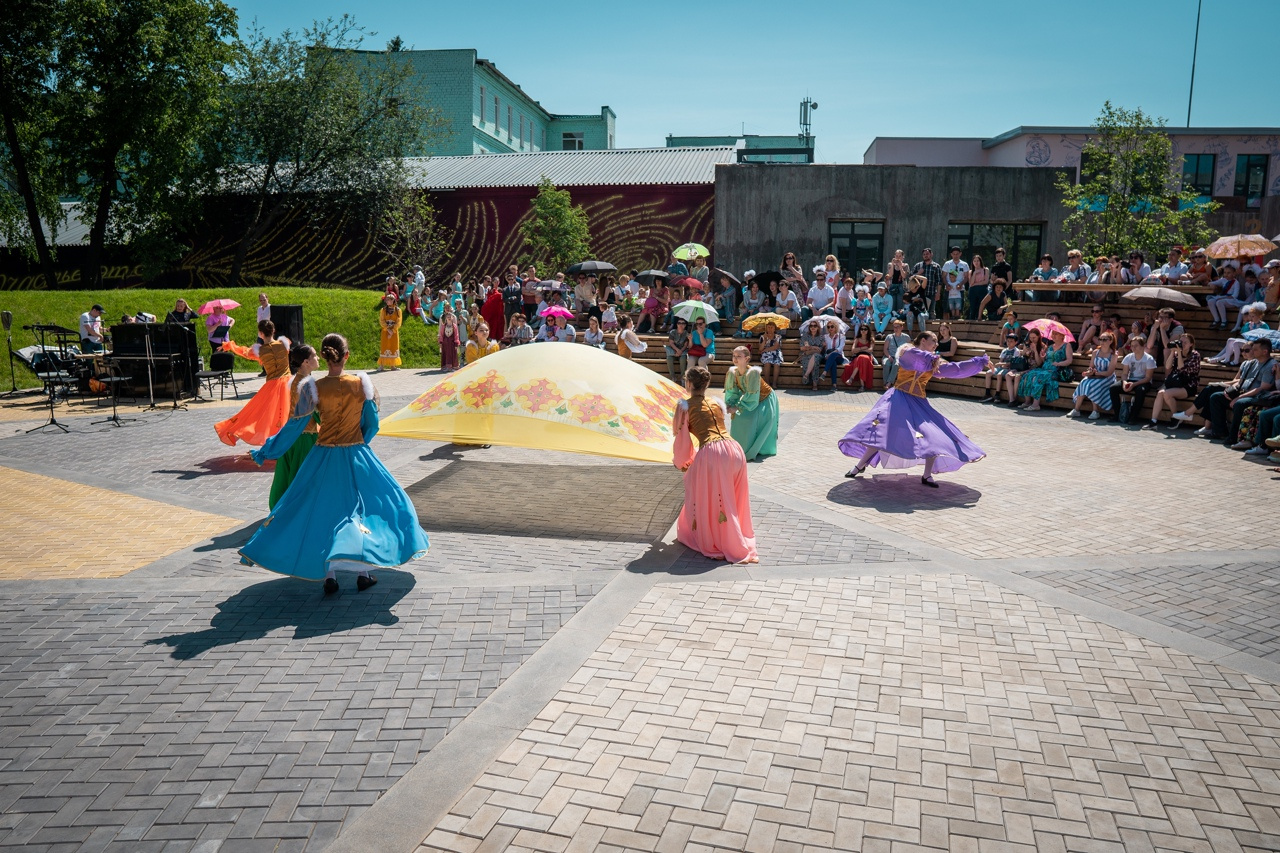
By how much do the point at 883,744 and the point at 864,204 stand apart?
81.3 ft

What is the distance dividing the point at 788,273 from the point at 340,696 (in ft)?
65.1

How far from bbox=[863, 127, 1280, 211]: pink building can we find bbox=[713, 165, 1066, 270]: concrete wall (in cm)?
503

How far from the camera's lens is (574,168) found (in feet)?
113

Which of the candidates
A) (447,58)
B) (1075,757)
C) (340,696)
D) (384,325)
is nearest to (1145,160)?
(384,325)

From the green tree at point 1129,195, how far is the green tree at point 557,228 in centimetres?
1583

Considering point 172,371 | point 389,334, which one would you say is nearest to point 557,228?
point 389,334

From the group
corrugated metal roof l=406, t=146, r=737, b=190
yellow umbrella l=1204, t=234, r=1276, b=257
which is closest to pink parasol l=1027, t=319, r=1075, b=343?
yellow umbrella l=1204, t=234, r=1276, b=257

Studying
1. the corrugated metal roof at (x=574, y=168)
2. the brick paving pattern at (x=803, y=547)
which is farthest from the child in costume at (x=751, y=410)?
the corrugated metal roof at (x=574, y=168)

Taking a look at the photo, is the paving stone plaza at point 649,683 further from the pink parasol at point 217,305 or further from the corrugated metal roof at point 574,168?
the corrugated metal roof at point 574,168

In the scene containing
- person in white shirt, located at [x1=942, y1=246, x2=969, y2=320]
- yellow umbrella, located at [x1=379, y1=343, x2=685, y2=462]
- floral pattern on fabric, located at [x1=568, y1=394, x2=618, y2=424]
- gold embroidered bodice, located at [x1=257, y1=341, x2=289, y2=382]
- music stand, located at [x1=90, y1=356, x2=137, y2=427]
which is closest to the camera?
yellow umbrella, located at [x1=379, y1=343, x2=685, y2=462]

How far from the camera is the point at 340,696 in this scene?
5.11 meters

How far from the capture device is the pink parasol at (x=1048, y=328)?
1670 centimetres

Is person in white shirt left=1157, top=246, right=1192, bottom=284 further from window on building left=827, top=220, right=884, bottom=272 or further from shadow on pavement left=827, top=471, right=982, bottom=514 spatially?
shadow on pavement left=827, top=471, right=982, bottom=514

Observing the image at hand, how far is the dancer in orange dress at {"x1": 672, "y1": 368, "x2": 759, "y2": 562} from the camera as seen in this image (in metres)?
7.74
